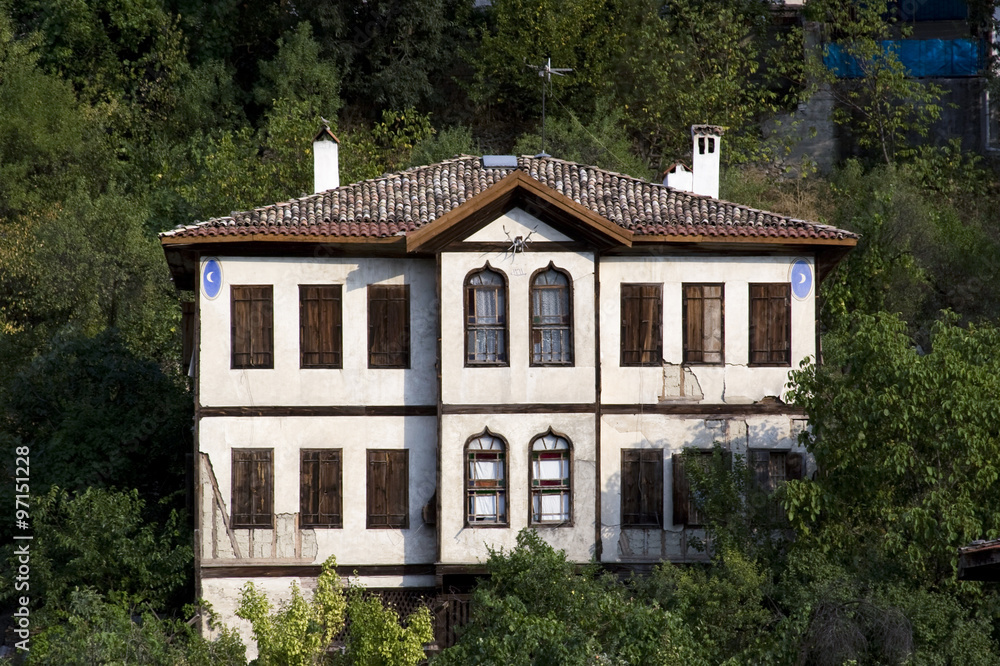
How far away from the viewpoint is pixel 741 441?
2258 centimetres

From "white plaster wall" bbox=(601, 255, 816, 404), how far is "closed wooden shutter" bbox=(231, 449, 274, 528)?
5.56m

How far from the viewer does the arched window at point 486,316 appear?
871 inches

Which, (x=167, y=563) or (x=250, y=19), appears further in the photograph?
(x=250, y=19)

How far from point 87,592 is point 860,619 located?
11571mm

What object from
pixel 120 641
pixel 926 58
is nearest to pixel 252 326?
pixel 120 641

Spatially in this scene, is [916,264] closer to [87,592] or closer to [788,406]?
[788,406]

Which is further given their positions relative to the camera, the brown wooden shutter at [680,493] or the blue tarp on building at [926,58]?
the blue tarp on building at [926,58]

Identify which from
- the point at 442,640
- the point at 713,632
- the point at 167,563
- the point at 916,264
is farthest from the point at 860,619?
the point at 916,264

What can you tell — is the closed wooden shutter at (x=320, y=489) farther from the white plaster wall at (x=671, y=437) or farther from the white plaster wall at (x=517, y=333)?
the white plaster wall at (x=671, y=437)

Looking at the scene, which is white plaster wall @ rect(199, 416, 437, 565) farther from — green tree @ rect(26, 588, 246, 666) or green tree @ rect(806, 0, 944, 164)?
green tree @ rect(806, 0, 944, 164)

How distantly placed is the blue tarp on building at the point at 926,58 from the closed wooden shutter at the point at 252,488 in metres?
22.9

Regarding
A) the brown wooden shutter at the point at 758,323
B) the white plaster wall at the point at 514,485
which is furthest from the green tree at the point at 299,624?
the brown wooden shutter at the point at 758,323

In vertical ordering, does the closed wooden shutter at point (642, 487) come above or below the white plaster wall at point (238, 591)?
above

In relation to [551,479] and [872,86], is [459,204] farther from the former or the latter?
[872,86]
